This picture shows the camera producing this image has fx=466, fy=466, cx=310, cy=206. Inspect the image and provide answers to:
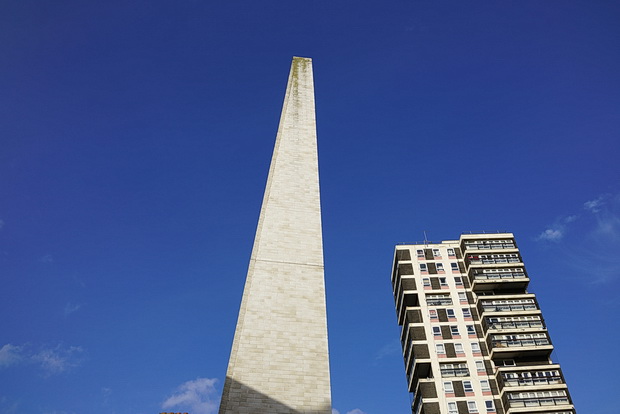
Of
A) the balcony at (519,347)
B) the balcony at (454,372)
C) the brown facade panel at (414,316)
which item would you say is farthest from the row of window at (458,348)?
the brown facade panel at (414,316)

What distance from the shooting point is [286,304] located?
17391 mm

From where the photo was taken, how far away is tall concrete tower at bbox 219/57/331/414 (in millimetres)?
15062

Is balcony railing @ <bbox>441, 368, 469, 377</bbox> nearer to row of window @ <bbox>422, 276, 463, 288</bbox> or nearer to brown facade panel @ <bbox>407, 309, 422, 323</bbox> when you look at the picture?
brown facade panel @ <bbox>407, 309, 422, 323</bbox>

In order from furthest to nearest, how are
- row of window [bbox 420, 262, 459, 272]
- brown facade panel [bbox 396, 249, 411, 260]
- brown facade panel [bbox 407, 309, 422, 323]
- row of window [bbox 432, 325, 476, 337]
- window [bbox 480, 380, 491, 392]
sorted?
1. brown facade panel [bbox 396, 249, 411, 260]
2. row of window [bbox 420, 262, 459, 272]
3. brown facade panel [bbox 407, 309, 422, 323]
4. row of window [bbox 432, 325, 476, 337]
5. window [bbox 480, 380, 491, 392]

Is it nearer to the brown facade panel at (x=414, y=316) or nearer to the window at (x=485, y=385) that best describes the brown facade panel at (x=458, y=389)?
the window at (x=485, y=385)

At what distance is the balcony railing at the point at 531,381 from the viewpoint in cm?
3919

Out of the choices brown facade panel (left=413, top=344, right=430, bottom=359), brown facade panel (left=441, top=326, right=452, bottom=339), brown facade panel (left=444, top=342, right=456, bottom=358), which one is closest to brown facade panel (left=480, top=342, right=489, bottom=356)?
brown facade panel (left=444, top=342, right=456, bottom=358)

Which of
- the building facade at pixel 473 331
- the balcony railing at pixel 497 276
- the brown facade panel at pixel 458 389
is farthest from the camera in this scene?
the balcony railing at pixel 497 276

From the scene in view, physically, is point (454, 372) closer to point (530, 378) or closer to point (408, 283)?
point (530, 378)

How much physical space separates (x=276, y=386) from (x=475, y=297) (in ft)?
114

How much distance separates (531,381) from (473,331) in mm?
6137

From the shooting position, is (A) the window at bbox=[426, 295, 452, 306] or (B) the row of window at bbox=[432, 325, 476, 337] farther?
(A) the window at bbox=[426, 295, 452, 306]

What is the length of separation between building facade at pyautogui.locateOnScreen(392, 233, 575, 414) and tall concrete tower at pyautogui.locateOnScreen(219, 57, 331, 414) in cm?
2639

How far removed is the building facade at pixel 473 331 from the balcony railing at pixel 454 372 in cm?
8
